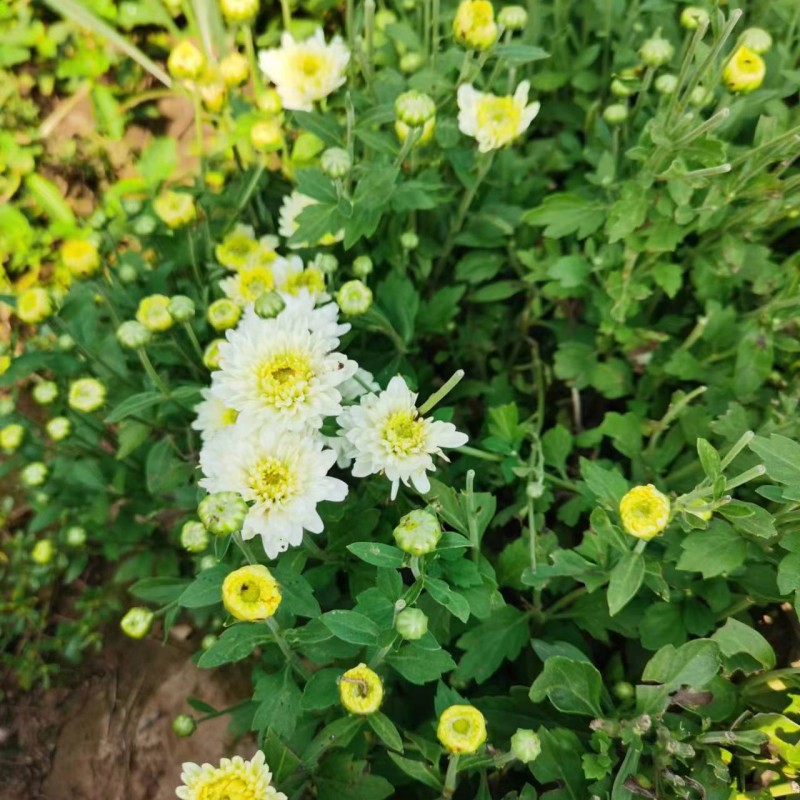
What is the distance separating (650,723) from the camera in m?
1.42

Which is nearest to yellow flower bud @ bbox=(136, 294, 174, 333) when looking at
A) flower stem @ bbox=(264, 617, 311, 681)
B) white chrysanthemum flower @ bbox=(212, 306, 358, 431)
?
white chrysanthemum flower @ bbox=(212, 306, 358, 431)

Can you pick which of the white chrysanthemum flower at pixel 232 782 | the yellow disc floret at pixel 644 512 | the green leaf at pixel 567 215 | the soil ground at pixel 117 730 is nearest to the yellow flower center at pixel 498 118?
the green leaf at pixel 567 215

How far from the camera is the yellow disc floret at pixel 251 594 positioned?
1302 millimetres

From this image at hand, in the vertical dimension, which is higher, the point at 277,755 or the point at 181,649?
the point at 277,755

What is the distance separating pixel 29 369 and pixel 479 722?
1617mm

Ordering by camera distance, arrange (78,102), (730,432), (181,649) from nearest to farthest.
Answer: (730,432) → (181,649) → (78,102)

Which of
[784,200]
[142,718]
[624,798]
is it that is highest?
[784,200]

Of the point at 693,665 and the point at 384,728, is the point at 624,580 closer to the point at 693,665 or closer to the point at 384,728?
the point at 693,665

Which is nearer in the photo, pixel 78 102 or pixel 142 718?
pixel 142 718

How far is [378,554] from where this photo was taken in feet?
4.53

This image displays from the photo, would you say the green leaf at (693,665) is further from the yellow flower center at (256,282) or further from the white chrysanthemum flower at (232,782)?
the yellow flower center at (256,282)

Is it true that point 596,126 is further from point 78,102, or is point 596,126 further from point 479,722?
point 78,102

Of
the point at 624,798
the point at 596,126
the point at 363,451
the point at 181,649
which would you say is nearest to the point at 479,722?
the point at 624,798

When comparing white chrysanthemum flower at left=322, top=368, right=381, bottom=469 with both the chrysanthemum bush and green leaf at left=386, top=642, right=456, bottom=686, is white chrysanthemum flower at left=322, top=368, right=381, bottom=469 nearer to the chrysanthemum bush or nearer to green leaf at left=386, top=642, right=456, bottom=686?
the chrysanthemum bush
